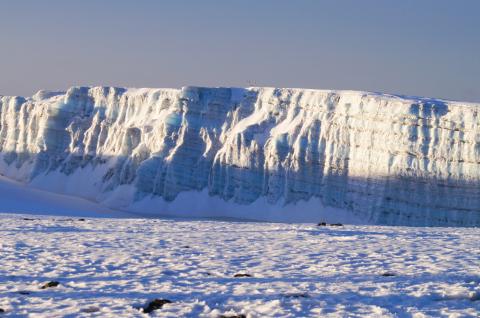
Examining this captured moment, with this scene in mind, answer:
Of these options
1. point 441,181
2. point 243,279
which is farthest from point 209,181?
point 243,279

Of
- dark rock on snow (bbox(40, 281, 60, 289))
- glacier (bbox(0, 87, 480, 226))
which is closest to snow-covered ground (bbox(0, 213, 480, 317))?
dark rock on snow (bbox(40, 281, 60, 289))

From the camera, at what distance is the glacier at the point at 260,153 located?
178 ft

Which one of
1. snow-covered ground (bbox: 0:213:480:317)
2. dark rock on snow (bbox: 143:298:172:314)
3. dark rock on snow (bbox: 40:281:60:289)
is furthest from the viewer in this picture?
dark rock on snow (bbox: 40:281:60:289)

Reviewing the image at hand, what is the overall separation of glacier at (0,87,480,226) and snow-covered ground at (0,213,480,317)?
35.0 metres

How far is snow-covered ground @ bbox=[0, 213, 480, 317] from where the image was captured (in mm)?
10539

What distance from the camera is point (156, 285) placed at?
483 inches

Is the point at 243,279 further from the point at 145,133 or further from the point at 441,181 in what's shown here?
the point at 145,133

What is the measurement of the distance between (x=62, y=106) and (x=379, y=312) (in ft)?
258

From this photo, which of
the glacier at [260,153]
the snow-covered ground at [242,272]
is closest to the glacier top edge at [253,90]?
the glacier at [260,153]

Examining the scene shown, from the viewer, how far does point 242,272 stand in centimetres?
1345

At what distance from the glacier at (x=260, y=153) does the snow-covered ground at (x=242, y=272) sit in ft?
115

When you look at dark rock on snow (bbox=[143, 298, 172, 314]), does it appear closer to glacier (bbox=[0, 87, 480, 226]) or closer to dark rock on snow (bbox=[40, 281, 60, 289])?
dark rock on snow (bbox=[40, 281, 60, 289])

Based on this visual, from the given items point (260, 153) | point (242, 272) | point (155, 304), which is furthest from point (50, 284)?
point (260, 153)

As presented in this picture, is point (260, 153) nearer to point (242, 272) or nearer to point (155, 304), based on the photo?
point (242, 272)
